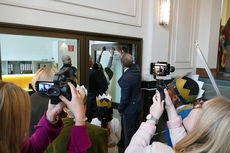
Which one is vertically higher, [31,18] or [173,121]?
[31,18]

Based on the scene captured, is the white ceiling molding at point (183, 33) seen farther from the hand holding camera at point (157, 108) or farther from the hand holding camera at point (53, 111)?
the hand holding camera at point (53, 111)

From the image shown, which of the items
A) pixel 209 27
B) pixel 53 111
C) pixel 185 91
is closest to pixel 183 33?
pixel 209 27

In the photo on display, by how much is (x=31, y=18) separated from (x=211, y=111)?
68.1 inches

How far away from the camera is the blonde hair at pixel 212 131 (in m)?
0.77

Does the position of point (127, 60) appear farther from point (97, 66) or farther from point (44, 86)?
point (44, 86)

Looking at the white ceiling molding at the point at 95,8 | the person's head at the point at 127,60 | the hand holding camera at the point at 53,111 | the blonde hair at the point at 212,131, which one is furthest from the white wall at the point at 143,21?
the blonde hair at the point at 212,131

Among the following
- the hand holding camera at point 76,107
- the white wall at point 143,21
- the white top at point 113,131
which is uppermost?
the white wall at point 143,21

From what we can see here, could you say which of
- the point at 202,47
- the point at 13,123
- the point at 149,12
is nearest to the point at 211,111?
the point at 13,123

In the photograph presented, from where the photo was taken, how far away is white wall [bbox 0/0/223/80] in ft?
6.06

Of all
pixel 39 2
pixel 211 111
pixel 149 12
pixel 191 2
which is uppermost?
pixel 191 2

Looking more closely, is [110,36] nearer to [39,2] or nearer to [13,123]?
[39,2]

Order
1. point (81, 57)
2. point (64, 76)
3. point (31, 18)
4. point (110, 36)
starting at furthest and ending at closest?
point (110, 36)
point (81, 57)
point (31, 18)
point (64, 76)

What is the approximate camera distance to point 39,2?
185 cm

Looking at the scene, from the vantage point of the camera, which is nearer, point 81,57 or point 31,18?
point 31,18
